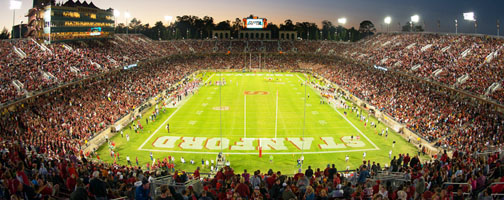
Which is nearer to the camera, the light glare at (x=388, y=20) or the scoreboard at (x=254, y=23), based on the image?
the light glare at (x=388, y=20)

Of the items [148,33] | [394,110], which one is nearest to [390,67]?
[394,110]

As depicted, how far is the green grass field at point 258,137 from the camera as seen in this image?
30578 mm

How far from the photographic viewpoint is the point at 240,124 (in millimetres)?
41156

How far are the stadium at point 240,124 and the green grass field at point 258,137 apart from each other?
0.21m

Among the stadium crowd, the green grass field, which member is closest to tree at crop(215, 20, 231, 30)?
the stadium crowd

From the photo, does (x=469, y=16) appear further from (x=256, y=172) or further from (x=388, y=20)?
(x=256, y=172)

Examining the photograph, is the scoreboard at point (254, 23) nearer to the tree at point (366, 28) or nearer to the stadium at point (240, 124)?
the stadium at point (240, 124)

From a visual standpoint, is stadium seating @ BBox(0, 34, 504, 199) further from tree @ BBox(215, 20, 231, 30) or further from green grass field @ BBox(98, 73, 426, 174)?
tree @ BBox(215, 20, 231, 30)

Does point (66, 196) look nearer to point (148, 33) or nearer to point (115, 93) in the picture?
point (115, 93)

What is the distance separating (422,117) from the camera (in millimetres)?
37469

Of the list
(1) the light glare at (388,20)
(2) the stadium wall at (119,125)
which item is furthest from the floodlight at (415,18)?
(2) the stadium wall at (119,125)

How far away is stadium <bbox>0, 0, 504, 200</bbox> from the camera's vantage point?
40.0 feet

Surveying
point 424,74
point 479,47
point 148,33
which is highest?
point 148,33

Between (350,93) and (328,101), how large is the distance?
520 centimetres
